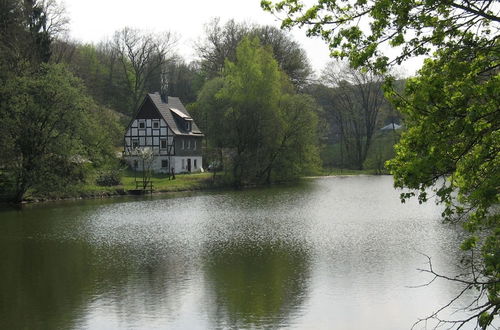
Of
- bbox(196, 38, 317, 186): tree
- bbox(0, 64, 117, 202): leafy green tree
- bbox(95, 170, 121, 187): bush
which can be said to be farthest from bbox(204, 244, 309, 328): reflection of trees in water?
bbox(196, 38, 317, 186): tree

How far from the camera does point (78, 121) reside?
35.5 m

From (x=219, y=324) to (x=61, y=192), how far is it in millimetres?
26657

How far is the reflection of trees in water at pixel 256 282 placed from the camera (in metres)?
12.3

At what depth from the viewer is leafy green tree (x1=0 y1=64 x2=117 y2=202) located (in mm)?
33875

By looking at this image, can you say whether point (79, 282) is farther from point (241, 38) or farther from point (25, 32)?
point (241, 38)

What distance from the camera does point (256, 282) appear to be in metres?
15.1

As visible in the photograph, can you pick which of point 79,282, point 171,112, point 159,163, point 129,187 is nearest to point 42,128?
point 129,187

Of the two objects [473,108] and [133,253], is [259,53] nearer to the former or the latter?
[133,253]

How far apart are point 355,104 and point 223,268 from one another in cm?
6526

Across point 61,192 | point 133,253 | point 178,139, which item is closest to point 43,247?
point 133,253

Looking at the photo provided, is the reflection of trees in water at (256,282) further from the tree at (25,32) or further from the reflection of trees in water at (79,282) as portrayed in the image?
the tree at (25,32)

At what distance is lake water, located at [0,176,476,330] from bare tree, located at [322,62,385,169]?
4291cm

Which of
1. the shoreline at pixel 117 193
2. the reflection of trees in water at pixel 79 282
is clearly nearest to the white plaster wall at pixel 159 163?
the shoreline at pixel 117 193

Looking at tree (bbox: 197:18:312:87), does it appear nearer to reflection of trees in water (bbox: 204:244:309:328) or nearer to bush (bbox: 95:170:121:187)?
bush (bbox: 95:170:121:187)
